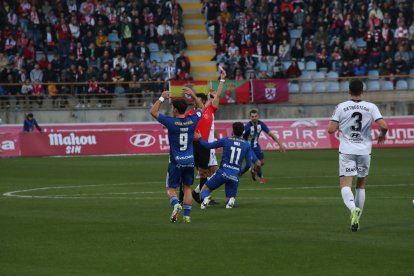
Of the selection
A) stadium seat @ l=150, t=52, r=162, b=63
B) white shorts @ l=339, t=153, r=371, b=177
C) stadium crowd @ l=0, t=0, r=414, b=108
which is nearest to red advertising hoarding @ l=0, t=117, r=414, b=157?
stadium crowd @ l=0, t=0, r=414, b=108

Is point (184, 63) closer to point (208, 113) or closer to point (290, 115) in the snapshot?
point (290, 115)

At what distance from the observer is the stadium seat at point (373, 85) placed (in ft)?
153

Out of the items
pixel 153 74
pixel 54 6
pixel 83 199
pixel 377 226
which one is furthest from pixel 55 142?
pixel 377 226

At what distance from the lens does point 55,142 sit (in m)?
40.7

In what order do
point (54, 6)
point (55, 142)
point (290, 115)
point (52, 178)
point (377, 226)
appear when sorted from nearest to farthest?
point (377, 226) < point (52, 178) < point (55, 142) < point (290, 115) < point (54, 6)

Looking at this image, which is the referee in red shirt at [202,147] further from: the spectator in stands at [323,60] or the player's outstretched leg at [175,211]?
the spectator in stands at [323,60]

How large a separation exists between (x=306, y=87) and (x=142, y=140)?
9197 millimetres

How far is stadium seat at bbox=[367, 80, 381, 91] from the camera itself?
46562mm

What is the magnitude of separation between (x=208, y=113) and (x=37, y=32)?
2778 centimetres

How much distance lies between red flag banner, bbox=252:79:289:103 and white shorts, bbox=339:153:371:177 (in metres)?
30.1

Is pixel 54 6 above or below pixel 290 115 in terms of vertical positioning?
above

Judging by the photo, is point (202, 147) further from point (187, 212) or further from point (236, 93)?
point (236, 93)

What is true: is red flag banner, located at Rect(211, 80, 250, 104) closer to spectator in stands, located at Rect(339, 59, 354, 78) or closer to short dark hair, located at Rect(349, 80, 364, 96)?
spectator in stands, located at Rect(339, 59, 354, 78)

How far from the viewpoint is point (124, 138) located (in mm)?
41000
